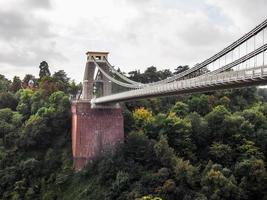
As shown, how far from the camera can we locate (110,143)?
3753 centimetres

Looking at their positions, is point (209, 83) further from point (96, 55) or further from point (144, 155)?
point (96, 55)

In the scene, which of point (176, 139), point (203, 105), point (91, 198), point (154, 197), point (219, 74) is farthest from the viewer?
point (203, 105)

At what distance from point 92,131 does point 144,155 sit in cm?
580

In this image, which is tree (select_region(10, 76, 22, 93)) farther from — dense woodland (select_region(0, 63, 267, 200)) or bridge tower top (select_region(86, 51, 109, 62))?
bridge tower top (select_region(86, 51, 109, 62))

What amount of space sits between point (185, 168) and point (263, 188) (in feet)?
16.5

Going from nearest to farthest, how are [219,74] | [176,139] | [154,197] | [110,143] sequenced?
[219,74] < [154,197] < [176,139] < [110,143]

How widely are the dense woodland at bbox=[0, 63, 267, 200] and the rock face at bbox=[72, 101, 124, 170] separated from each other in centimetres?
113

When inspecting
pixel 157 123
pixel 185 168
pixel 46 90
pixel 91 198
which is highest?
pixel 46 90

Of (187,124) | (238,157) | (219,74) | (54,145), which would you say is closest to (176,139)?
(187,124)

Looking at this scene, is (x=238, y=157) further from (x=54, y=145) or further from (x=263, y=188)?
(x=54, y=145)

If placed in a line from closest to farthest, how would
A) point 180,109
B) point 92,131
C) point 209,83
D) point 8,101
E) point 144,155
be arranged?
point 209,83 < point 144,155 < point 92,131 < point 180,109 < point 8,101

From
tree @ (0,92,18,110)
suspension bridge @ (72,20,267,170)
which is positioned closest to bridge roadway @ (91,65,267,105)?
suspension bridge @ (72,20,267,170)

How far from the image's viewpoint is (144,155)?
33688 mm

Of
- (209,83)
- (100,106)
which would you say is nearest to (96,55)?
(100,106)
